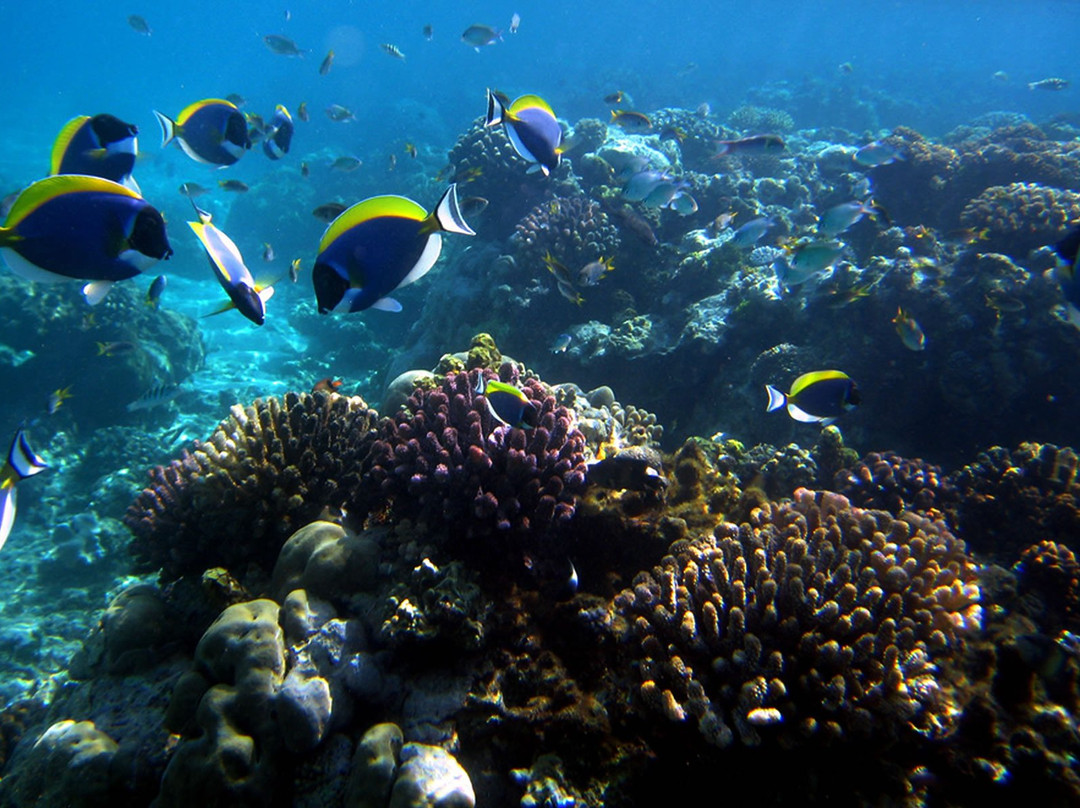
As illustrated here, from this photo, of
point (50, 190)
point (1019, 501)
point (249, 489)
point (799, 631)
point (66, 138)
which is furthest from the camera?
point (1019, 501)

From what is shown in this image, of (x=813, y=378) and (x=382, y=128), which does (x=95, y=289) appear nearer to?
(x=813, y=378)

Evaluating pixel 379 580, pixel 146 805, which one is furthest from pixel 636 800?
pixel 146 805

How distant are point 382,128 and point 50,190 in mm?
34174

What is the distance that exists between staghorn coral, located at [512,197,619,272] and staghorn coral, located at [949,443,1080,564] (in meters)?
6.09

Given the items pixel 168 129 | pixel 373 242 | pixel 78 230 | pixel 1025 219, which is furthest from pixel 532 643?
pixel 1025 219

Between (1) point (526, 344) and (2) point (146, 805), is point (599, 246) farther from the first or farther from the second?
(2) point (146, 805)

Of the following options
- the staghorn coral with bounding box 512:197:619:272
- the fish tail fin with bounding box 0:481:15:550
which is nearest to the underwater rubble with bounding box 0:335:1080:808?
the fish tail fin with bounding box 0:481:15:550

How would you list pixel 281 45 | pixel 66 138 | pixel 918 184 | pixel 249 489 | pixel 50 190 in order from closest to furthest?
pixel 50 190
pixel 66 138
pixel 249 489
pixel 918 184
pixel 281 45

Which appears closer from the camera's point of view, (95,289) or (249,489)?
(95,289)

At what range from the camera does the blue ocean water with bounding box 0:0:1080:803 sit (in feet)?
25.6

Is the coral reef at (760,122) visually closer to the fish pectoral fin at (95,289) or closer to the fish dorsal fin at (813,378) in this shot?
the fish dorsal fin at (813,378)

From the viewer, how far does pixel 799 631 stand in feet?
8.27

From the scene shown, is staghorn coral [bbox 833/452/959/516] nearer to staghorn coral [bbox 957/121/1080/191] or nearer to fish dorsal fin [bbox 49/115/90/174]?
fish dorsal fin [bbox 49/115/90/174]

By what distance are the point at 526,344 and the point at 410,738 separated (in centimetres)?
682
